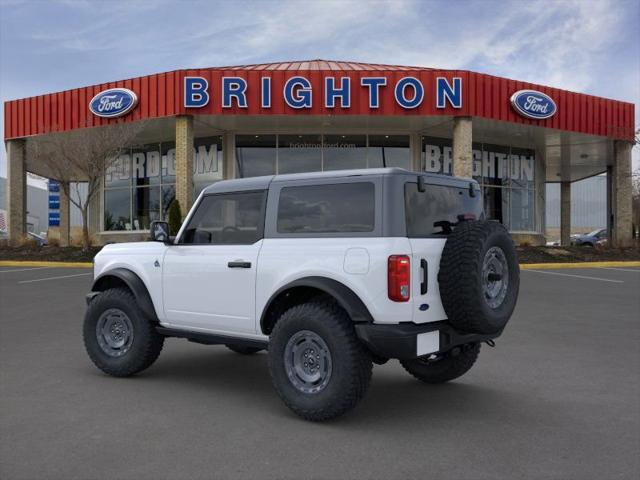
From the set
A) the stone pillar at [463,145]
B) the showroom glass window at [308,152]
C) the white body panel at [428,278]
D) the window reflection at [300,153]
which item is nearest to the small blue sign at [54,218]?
the showroom glass window at [308,152]

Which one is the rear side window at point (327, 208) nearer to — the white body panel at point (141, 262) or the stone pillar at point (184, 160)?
the white body panel at point (141, 262)

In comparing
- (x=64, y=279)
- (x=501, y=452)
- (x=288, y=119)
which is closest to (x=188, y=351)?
(x=501, y=452)

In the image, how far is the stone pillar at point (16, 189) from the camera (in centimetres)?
2597

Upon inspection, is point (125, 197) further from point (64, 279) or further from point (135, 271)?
point (135, 271)

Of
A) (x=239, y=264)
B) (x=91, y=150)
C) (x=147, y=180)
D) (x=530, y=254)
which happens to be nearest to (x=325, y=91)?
(x=91, y=150)

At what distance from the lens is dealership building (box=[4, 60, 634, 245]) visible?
850 inches

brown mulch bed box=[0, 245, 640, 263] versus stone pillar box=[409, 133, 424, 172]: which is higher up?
stone pillar box=[409, 133, 424, 172]

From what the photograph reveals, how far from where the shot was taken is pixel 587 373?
598 centimetres

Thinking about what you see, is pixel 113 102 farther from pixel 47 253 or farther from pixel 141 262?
pixel 141 262

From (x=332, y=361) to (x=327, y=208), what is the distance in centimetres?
120

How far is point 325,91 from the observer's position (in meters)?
21.5

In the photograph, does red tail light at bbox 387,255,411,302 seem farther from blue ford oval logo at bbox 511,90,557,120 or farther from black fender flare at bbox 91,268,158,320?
blue ford oval logo at bbox 511,90,557,120

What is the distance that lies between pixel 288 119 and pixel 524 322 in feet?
51.3

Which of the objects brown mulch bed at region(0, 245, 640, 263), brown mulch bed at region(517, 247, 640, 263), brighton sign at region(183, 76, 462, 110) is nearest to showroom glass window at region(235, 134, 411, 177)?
brighton sign at region(183, 76, 462, 110)
